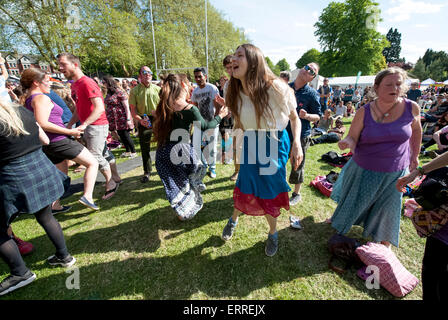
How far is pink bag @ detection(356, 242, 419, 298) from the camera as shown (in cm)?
194

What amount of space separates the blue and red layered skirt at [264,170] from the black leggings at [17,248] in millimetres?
2083

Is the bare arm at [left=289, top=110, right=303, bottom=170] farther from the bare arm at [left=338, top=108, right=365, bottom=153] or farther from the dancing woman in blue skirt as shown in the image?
the bare arm at [left=338, top=108, right=365, bottom=153]

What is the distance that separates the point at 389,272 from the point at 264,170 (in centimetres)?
159

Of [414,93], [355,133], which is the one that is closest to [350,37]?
[414,93]

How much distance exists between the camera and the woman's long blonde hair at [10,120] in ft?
5.40

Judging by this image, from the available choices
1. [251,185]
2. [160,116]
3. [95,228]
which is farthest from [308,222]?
[95,228]

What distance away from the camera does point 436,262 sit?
1.49 meters

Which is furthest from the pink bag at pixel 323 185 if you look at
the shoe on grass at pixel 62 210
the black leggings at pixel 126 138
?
the black leggings at pixel 126 138

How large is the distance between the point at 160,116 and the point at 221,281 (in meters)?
2.12

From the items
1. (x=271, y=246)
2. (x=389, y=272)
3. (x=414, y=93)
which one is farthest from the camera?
(x=414, y=93)

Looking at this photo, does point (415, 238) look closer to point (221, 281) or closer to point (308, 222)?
point (308, 222)

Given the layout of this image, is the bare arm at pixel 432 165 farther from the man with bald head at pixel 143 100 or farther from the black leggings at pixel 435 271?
the man with bald head at pixel 143 100

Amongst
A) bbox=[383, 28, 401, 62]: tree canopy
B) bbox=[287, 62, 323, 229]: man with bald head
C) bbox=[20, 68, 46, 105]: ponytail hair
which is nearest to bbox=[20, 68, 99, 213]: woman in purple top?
bbox=[20, 68, 46, 105]: ponytail hair

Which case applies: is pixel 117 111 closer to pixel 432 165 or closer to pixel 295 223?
pixel 295 223
